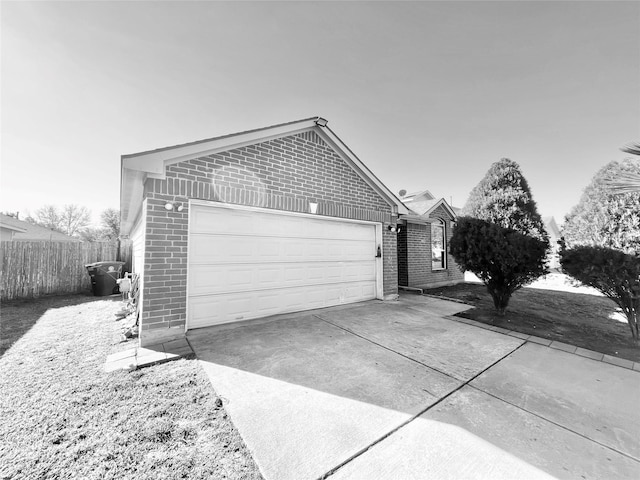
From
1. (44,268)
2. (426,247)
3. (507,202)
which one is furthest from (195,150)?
(426,247)

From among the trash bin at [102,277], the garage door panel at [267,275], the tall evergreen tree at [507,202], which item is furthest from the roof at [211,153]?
the trash bin at [102,277]

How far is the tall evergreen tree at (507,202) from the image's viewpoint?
5551mm

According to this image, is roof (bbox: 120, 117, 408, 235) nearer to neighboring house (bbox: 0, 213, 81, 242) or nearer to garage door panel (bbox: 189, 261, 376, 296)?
garage door panel (bbox: 189, 261, 376, 296)

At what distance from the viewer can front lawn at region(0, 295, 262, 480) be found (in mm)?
1740

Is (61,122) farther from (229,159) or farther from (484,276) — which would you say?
(484,276)

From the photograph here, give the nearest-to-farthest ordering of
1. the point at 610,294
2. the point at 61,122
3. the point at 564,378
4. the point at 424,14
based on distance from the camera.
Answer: the point at 564,378
the point at 610,294
the point at 424,14
the point at 61,122

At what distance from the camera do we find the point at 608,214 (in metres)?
4.37

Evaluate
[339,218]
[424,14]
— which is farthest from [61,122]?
[424,14]

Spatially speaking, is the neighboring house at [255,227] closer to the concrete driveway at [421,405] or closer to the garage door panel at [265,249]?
the garage door panel at [265,249]

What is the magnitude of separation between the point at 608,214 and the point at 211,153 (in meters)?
7.61

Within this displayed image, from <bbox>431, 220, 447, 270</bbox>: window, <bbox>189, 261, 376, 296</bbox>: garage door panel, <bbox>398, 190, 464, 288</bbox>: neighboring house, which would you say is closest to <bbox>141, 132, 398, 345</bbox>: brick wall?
<bbox>189, 261, 376, 296</bbox>: garage door panel

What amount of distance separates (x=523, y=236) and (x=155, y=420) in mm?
7197

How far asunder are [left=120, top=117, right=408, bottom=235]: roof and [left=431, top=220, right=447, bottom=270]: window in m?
4.83

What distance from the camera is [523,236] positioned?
546cm
